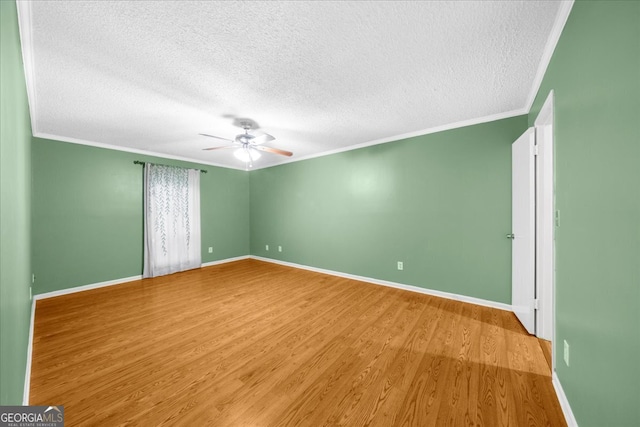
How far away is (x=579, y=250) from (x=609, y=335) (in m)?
0.47

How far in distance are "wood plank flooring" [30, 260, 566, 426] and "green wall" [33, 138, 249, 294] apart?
61cm

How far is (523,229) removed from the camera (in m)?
2.42

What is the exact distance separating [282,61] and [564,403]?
303 cm

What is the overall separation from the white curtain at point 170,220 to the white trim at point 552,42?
5513 mm

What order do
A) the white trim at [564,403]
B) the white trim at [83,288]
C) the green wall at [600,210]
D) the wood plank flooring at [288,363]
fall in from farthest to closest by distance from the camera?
1. the white trim at [83,288]
2. the wood plank flooring at [288,363]
3. the white trim at [564,403]
4. the green wall at [600,210]

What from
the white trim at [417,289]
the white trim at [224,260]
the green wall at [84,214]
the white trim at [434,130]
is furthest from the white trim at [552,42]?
the white trim at [224,260]

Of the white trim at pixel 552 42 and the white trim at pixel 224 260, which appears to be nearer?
the white trim at pixel 552 42

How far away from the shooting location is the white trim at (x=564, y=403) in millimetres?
1300

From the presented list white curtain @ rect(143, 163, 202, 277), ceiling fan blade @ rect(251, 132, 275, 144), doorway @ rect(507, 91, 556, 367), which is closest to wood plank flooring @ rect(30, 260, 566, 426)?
doorway @ rect(507, 91, 556, 367)

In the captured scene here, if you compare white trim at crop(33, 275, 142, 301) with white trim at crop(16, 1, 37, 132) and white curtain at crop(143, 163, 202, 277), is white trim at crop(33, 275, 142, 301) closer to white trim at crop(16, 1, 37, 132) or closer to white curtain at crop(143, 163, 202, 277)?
white curtain at crop(143, 163, 202, 277)

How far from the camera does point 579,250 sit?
125cm

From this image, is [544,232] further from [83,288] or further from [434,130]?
[83,288]

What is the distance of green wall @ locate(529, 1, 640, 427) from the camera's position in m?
0.82

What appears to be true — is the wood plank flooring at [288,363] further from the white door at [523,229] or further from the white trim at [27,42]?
the white trim at [27,42]
